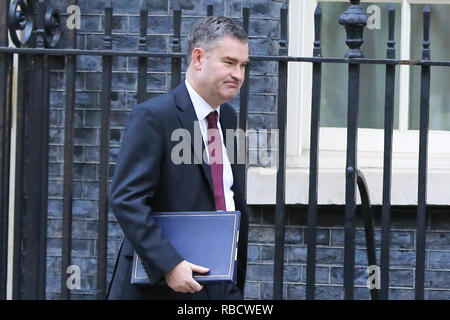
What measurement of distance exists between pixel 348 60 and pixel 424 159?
1.93ft

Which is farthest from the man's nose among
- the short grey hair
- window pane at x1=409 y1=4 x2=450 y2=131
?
window pane at x1=409 y1=4 x2=450 y2=131

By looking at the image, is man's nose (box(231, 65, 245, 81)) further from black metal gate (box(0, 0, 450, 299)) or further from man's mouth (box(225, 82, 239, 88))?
black metal gate (box(0, 0, 450, 299))

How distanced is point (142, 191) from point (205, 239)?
0.30 metres

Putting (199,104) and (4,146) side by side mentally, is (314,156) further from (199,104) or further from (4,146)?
(4,146)

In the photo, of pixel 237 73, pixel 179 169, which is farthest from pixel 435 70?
pixel 179 169

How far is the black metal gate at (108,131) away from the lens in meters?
4.54

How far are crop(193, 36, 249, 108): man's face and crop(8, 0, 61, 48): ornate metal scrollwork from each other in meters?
1.35

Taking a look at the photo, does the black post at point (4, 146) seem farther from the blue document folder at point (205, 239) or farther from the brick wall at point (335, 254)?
the brick wall at point (335, 254)

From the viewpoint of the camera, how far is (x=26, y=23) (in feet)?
15.7

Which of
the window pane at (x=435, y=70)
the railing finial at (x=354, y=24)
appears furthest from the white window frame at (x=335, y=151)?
the railing finial at (x=354, y=24)

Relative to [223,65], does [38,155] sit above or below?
below

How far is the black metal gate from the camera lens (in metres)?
4.54
